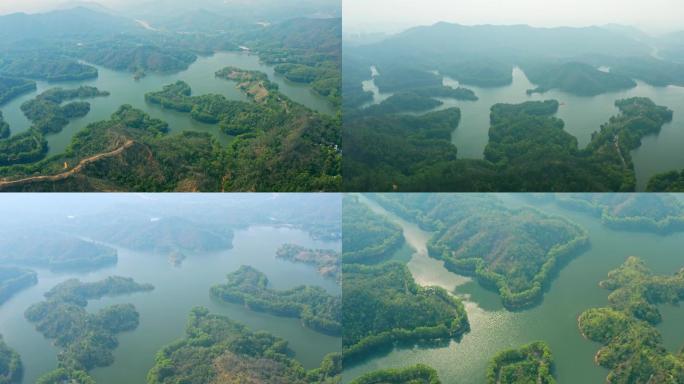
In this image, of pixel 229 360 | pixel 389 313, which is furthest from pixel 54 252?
pixel 389 313

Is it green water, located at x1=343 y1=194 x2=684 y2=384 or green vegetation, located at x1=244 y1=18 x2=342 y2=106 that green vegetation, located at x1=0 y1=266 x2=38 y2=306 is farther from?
green vegetation, located at x1=244 y1=18 x2=342 y2=106

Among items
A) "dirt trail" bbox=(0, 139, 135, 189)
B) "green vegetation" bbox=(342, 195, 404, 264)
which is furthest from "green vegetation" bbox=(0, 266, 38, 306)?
"green vegetation" bbox=(342, 195, 404, 264)

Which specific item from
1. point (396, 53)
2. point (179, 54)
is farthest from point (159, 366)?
point (179, 54)

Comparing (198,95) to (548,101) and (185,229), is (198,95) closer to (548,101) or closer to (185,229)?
(185,229)

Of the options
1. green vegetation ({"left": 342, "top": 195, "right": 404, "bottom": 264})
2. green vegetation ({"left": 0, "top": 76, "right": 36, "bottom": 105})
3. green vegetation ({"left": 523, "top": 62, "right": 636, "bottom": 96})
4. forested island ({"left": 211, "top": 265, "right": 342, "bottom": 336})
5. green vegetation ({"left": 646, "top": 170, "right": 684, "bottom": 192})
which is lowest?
forested island ({"left": 211, "top": 265, "right": 342, "bottom": 336})

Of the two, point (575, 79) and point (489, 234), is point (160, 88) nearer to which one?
point (489, 234)

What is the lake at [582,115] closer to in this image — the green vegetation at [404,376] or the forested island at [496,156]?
the forested island at [496,156]
